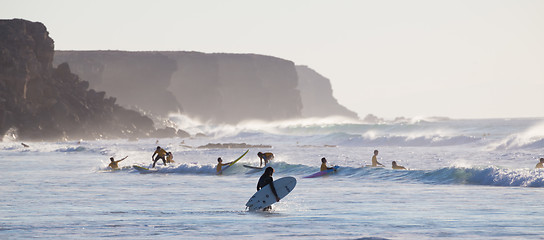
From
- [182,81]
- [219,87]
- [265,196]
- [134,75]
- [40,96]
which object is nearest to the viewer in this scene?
[265,196]

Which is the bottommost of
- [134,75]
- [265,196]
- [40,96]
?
[265,196]

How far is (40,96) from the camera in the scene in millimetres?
85500

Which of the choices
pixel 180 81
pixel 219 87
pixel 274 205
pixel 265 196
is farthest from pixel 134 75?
pixel 265 196

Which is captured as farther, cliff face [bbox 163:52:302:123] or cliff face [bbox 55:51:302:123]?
cliff face [bbox 163:52:302:123]

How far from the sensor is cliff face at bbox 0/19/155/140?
8025 centimetres

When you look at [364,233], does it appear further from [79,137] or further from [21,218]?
[79,137]

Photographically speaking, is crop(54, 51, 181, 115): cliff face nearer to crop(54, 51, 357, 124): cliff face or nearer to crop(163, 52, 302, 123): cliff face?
crop(54, 51, 357, 124): cliff face

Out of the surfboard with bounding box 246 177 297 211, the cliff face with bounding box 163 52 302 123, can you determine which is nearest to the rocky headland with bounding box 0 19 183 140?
the surfboard with bounding box 246 177 297 211

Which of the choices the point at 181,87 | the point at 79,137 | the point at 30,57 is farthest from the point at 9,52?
the point at 181,87

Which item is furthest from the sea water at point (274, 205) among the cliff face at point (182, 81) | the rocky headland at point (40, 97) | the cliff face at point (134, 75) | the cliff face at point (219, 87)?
the cliff face at point (219, 87)

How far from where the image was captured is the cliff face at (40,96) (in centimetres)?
8025

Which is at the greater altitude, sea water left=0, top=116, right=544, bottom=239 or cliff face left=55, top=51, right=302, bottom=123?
cliff face left=55, top=51, right=302, bottom=123

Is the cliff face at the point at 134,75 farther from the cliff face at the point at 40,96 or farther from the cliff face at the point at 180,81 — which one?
the cliff face at the point at 40,96

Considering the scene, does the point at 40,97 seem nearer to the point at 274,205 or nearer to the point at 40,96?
the point at 40,96
